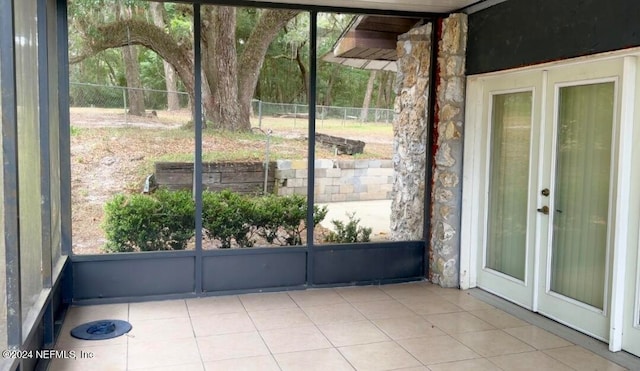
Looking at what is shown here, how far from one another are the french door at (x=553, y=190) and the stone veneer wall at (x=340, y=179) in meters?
1.00

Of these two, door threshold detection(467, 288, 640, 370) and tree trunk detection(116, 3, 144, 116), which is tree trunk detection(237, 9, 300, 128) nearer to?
tree trunk detection(116, 3, 144, 116)

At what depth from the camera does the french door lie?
145 inches

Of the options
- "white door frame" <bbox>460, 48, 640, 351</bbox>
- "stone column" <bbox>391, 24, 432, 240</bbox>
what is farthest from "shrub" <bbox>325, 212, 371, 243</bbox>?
"white door frame" <bbox>460, 48, 640, 351</bbox>

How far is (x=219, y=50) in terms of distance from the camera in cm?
493

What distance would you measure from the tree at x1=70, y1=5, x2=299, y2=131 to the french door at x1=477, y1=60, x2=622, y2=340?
2.10 meters

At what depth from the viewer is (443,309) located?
441 cm

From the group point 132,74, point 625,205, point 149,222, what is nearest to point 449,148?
point 625,205

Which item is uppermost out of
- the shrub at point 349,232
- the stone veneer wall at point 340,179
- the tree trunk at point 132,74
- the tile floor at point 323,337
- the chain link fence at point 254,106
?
the tree trunk at point 132,74

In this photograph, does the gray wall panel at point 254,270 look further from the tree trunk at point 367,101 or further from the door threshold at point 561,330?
the door threshold at point 561,330

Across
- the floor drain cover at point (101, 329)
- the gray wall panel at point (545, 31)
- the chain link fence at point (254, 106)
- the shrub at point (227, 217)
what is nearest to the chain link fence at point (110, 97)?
the chain link fence at point (254, 106)

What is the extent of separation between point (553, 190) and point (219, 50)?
3132 millimetres

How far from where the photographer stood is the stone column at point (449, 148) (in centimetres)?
483

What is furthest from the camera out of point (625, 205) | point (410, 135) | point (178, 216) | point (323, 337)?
point (410, 135)

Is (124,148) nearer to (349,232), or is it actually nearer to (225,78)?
(225,78)
